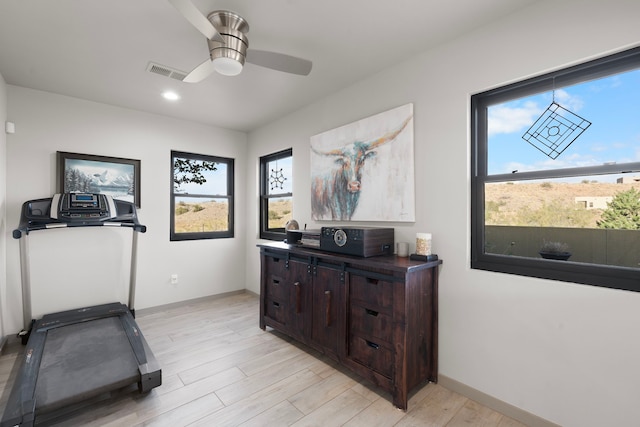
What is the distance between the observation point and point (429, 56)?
93.7 inches

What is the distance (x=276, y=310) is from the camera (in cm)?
315

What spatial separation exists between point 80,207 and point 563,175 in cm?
415

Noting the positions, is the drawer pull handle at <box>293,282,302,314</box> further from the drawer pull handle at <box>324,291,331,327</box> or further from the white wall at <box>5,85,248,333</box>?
the white wall at <box>5,85,248,333</box>

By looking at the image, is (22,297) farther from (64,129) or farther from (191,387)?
(191,387)

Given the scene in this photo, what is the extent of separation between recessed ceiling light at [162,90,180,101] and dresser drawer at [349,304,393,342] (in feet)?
9.76

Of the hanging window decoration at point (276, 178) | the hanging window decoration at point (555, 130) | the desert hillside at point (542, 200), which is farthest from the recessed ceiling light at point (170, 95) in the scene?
the hanging window decoration at point (555, 130)

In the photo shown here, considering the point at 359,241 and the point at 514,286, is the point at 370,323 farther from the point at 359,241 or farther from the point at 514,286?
the point at 514,286

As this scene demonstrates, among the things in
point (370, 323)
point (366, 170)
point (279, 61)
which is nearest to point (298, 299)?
point (370, 323)

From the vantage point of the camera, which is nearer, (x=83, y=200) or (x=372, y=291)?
(x=372, y=291)

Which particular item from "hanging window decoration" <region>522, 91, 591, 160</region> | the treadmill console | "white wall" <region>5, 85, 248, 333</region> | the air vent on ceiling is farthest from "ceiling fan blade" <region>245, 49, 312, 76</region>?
"white wall" <region>5, 85, 248, 333</region>

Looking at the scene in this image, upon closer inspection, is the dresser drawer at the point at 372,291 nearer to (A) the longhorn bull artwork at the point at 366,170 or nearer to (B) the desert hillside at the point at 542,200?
(A) the longhorn bull artwork at the point at 366,170

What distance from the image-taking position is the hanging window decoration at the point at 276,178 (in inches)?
168

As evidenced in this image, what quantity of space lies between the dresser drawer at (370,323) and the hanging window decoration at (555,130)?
1.54m

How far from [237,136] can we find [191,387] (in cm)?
361
